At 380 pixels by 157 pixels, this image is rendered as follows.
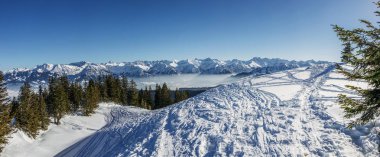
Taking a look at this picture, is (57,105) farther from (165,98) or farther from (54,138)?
(165,98)

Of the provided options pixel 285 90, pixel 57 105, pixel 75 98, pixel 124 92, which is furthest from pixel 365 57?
pixel 124 92

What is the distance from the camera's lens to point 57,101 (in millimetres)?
55500

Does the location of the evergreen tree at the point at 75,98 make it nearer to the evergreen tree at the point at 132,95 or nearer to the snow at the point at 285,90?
the evergreen tree at the point at 132,95

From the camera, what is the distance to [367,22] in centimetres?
1135

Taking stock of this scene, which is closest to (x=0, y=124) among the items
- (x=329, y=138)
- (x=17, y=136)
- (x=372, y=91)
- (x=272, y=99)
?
(x=17, y=136)

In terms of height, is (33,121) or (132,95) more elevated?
(33,121)

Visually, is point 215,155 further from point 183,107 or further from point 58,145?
point 58,145

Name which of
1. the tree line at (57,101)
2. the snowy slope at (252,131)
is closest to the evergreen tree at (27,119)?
the tree line at (57,101)

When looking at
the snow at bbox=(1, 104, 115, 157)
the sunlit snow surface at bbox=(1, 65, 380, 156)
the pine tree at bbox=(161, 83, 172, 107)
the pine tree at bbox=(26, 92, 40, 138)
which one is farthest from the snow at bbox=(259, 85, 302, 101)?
the pine tree at bbox=(161, 83, 172, 107)

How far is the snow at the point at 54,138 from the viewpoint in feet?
115

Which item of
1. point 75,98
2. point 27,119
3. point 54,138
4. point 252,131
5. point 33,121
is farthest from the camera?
point 75,98

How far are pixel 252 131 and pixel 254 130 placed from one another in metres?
0.24

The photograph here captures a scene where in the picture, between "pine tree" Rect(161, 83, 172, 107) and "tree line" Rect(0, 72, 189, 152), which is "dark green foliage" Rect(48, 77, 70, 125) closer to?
"tree line" Rect(0, 72, 189, 152)

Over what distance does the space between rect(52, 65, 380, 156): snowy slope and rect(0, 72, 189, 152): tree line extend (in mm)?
18080
